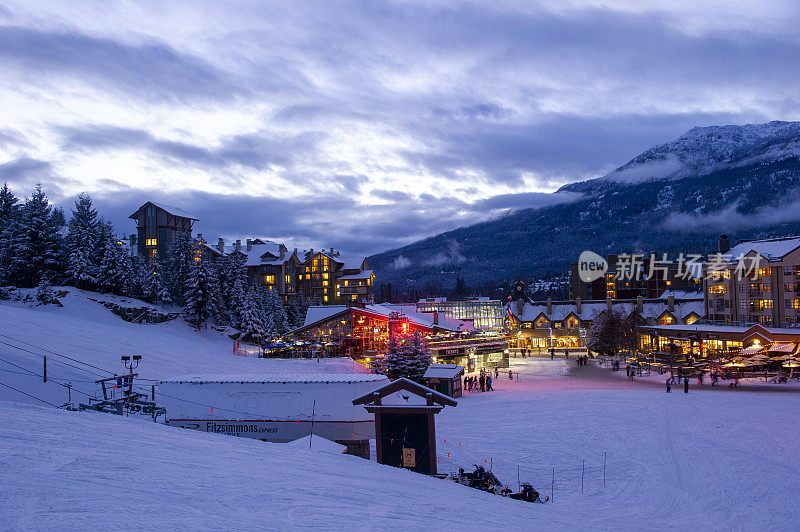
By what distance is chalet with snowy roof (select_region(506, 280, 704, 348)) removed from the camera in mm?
72000

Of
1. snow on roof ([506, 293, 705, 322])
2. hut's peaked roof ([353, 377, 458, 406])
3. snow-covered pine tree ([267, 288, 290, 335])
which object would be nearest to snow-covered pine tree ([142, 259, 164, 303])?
snow-covered pine tree ([267, 288, 290, 335])

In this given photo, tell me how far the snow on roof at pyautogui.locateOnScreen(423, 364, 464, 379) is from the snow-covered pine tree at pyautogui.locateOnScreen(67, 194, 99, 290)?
113 ft

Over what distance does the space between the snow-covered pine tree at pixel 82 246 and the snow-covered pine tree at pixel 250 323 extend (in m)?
14.2

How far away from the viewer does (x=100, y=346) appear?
33156mm

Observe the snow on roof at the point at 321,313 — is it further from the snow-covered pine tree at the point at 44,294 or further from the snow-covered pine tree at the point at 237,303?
the snow-covered pine tree at the point at 44,294

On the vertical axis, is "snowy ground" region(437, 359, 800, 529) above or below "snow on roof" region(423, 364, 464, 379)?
below

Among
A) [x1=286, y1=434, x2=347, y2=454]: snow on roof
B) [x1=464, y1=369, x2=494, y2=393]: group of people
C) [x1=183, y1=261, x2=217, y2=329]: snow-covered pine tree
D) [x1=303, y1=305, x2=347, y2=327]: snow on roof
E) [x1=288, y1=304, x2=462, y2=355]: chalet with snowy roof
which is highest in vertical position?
[x1=183, y1=261, x2=217, y2=329]: snow-covered pine tree

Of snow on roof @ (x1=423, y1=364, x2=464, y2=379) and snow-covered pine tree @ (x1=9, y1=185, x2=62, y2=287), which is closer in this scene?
snow on roof @ (x1=423, y1=364, x2=464, y2=379)

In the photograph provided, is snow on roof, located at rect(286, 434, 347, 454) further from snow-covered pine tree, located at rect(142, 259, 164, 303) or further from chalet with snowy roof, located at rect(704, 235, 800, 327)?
chalet with snowy roof, located at rect(704, 235, 800, 327)

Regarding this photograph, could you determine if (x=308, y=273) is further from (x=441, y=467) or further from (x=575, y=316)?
(x=441, y=467)

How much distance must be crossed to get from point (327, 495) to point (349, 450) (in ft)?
34.7

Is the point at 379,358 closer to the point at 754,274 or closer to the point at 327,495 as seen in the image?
the point at 327,495

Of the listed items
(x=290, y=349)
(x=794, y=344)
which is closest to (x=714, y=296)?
(x=794, y=344)

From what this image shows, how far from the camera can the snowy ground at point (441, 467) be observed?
27.7 ft
